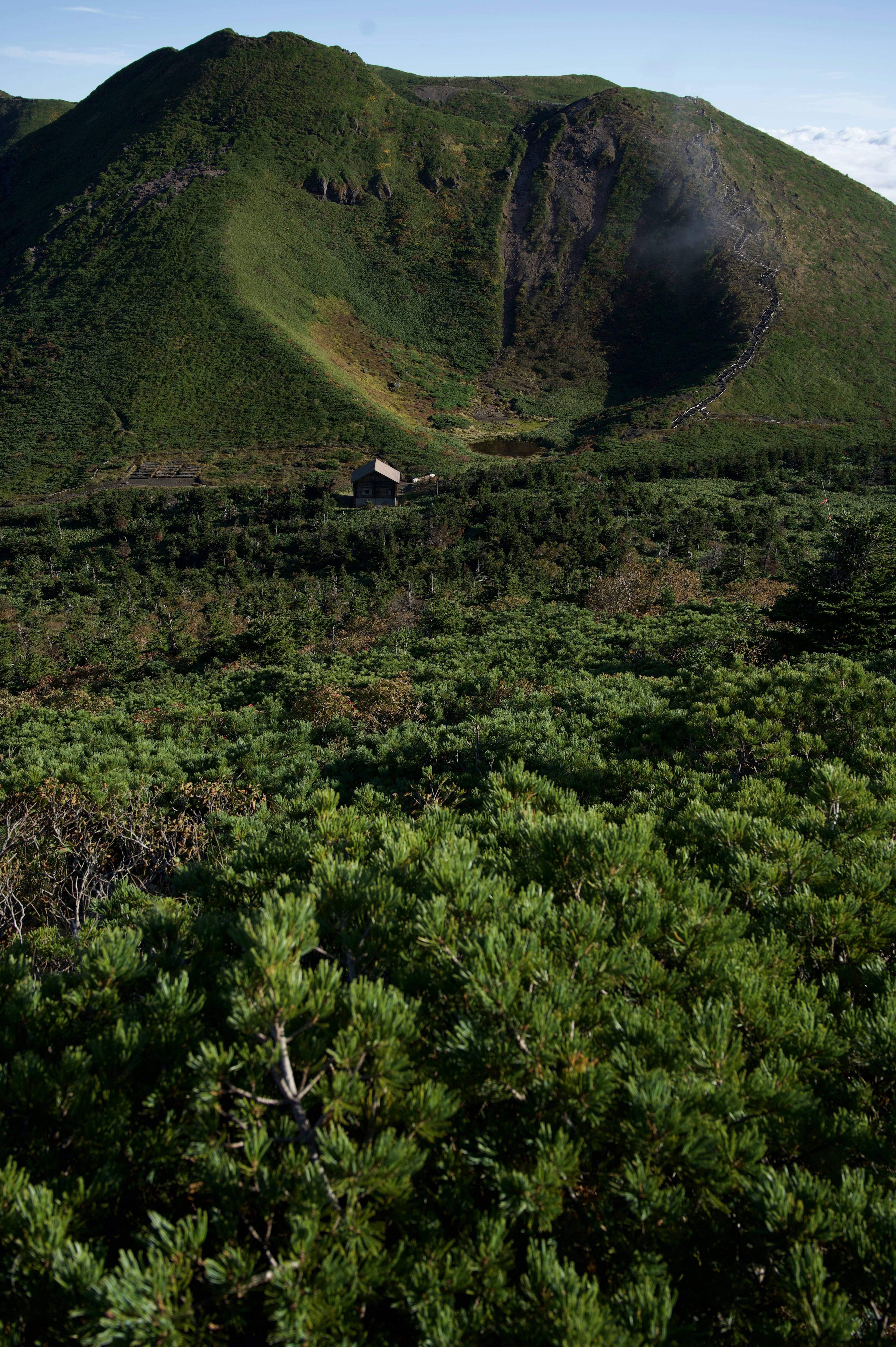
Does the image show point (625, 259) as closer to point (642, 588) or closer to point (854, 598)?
point (642, 588)

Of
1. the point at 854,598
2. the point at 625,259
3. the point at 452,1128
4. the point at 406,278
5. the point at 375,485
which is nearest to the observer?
the point at 452,1128

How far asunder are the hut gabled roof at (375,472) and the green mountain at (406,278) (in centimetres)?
969

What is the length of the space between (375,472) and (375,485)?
1403 millimetres

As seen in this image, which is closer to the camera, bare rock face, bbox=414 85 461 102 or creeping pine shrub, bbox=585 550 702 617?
creeping pine shrub, bbox=585 550 702 617

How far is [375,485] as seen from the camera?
184 ft

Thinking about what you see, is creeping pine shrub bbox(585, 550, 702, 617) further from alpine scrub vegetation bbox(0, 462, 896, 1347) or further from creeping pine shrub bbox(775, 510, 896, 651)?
alpine scrub vegetation bbox(0, 462, 896, 1347)

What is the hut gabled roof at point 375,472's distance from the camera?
54.9 metres

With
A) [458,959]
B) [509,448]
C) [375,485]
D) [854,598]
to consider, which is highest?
[509,448]

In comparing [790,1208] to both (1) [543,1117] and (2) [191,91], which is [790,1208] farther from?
(2) [191,91]

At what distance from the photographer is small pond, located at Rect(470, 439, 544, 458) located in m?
76.5

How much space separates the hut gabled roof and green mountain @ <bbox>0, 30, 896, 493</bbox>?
9.69 m

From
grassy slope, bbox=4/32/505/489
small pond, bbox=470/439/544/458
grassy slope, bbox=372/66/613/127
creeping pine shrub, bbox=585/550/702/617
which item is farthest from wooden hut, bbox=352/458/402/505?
grassy slope, bbox=372/66/613/127

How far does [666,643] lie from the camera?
63.9 feet

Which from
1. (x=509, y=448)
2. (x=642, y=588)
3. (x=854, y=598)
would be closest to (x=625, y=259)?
(x=509, y=448)
